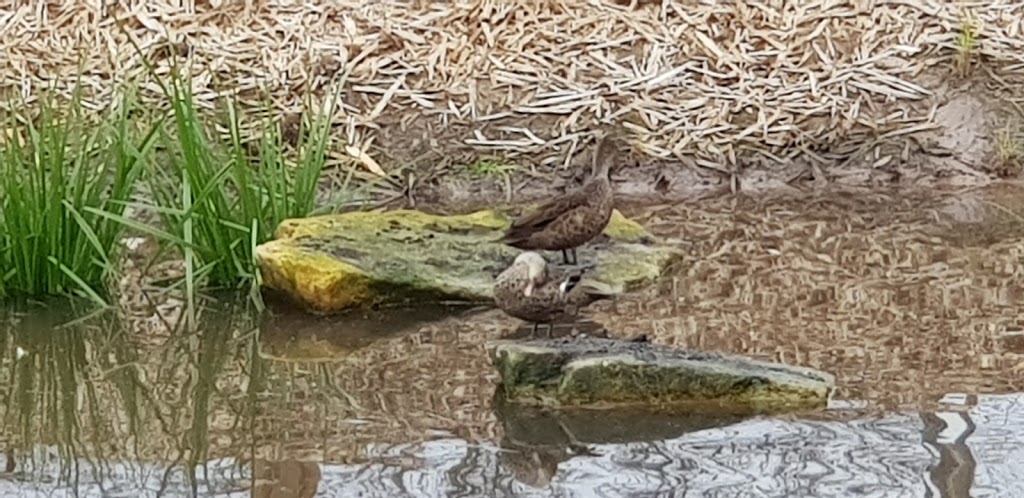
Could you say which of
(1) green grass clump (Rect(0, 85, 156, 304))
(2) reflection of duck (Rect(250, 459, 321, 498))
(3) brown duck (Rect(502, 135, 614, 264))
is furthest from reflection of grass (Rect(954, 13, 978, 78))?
(2) reflection of duck (Rect(250, 459, 321, 498))

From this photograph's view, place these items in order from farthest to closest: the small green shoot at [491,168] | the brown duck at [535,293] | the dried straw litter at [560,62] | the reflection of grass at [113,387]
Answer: the dried straw litter at [560,62]
the small green shoot at [491,168]
the brown duck at [535,293]
the reflection of grass at [113,387]

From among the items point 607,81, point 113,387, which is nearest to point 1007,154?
point 607,81

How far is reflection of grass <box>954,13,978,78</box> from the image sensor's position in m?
6.94

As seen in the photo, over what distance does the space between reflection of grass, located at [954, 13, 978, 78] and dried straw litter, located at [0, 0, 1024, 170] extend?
26mm

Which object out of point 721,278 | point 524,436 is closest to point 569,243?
point 721,278

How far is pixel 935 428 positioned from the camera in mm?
3473

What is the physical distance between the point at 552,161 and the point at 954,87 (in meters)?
1.88

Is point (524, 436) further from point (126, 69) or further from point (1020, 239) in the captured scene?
Result: point (126, 69)

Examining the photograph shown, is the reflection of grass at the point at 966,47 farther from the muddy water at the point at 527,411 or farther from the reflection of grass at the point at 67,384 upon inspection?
the reflection of grass at the point at 67,384

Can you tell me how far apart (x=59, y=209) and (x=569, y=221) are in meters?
1.52

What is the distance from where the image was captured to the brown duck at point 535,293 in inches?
161

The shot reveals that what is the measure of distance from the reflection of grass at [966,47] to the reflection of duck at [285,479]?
14.8ft

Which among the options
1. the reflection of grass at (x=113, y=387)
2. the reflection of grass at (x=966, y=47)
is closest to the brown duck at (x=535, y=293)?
the reflection of grass at (x=113, y=387)

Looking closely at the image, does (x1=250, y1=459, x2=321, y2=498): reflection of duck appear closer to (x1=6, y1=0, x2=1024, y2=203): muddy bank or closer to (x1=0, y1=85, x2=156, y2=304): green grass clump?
(x1=0, y1=85, x2=156, y2=304): green grass clump
